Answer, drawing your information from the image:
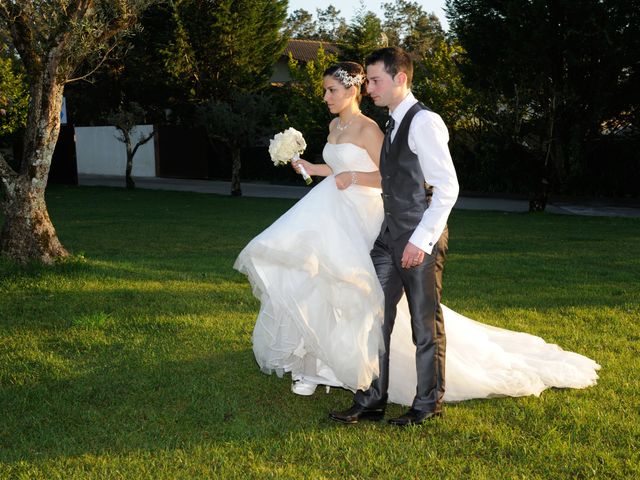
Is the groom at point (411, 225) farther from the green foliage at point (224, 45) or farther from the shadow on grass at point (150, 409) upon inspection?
the green foliage at point (224, 45)

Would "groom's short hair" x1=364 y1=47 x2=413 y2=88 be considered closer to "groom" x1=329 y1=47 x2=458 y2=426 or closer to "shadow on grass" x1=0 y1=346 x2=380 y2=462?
"groom" x1=329 y1=47 x2=458 y2=426

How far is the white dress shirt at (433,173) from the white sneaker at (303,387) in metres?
1.75

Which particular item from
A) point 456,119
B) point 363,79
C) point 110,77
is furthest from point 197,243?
point 110,77

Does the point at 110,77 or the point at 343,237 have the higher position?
the point at 110,77

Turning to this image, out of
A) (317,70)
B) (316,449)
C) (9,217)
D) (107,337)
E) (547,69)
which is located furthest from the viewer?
(317,70)

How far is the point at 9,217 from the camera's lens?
11367 mm

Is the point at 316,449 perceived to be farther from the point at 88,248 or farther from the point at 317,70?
the point at 317,70

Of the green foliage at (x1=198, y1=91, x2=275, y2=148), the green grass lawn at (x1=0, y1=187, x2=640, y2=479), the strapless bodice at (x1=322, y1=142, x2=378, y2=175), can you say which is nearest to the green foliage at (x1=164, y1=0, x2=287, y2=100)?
the green foliage at (x1=198, y1=91, x2=275, y2=148)

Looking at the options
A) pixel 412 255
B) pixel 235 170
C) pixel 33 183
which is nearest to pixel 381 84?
pixel 412 255

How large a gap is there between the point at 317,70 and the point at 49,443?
29.0 m

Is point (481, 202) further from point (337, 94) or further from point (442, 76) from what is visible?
point (337, 94)

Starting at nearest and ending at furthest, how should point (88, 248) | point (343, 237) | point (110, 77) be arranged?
1. point (343, 237)
2. point (88, 248)
3. point (110, 77)

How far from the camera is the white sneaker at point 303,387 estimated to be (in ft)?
19.4

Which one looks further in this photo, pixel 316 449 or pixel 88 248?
pixel 88 248
